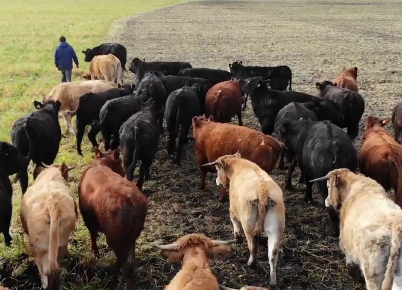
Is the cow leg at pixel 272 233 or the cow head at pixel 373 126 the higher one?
the cow head at pixel 373 126

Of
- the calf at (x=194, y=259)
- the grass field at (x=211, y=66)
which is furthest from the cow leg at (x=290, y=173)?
the calf at (x=194, y=259)

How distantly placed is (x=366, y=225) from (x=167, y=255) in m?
1.84

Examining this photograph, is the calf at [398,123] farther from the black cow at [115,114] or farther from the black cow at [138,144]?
the black cow at [115,114]

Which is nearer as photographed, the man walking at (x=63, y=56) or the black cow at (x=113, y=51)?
the man walking at (x=63, y=56)

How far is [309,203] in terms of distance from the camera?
719 centimetres

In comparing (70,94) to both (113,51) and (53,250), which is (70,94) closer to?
(113,51)

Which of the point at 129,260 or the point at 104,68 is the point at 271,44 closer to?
the point at 104,68

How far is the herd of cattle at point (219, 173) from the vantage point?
4309mm

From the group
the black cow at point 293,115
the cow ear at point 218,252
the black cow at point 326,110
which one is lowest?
the black cow at point 326,110

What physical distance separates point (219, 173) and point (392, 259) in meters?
2.73

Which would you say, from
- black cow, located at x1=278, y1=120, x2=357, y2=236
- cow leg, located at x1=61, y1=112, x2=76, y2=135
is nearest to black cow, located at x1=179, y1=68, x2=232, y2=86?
cow leg, located at x1=61, y1=112, x2=76, y2=135

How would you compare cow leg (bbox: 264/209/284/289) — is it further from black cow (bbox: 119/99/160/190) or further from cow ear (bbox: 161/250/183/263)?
black cow (bbox: 119/99/160/190)

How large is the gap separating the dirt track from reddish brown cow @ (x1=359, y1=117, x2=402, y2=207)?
0.93 m

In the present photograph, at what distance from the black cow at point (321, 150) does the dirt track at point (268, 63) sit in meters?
0.54
